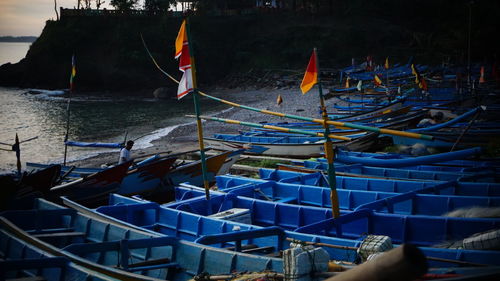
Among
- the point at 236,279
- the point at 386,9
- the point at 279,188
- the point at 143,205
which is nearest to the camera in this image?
the point at 236,279

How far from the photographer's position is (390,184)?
12.2m

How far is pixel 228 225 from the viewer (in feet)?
29.6

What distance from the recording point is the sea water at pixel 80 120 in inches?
1104

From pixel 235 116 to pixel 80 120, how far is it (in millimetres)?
12896

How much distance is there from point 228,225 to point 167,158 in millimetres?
6042

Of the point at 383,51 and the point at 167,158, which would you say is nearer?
the point at 167,158

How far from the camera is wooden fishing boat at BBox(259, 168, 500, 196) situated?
11.2 m

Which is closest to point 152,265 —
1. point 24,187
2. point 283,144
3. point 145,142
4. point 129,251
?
point 129,251

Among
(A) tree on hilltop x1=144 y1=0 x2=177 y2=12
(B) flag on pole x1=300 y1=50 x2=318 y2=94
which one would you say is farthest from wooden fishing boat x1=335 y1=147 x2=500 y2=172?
(A) tree on hilltop x1=144 y1=0 x2=177 y2=12

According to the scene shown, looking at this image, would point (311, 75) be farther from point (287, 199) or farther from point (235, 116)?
point (235, 116)

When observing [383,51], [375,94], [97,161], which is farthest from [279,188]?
[383,51]

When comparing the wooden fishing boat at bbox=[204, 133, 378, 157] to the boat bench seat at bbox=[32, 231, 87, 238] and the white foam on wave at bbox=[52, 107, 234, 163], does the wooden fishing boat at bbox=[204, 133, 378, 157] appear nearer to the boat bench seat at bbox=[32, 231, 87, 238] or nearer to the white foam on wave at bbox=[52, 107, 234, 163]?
the white foam on wave at bbox=[52, 107, 234, 163]

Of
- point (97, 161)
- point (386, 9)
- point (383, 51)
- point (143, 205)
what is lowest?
point (97, 161)

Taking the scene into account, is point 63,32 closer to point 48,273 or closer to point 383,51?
point 383,51
